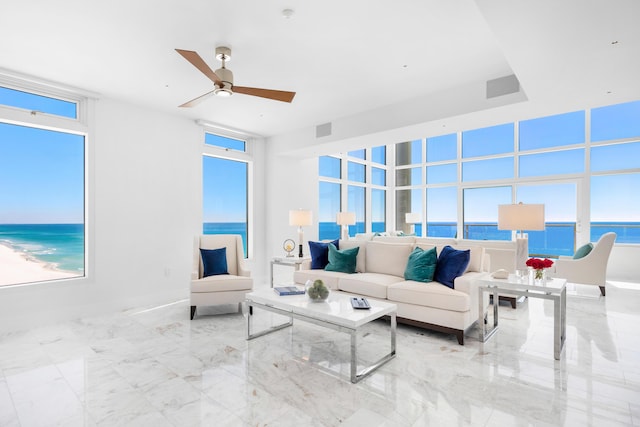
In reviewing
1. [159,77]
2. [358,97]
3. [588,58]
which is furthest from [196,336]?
[588,58]

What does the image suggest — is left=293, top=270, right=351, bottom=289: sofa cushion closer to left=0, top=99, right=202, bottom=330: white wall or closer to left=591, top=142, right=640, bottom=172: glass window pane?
left=0, top=99, right=202, bottom=330: white wall

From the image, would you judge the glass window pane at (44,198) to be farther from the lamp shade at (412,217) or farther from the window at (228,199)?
the lamp shade at (412,217)

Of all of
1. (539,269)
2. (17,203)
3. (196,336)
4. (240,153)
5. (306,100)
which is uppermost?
(306,100)

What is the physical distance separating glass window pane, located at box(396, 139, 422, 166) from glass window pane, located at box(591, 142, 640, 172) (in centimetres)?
405

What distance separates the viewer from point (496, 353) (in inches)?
118

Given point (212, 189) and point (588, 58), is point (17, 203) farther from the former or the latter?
point (588, 58)

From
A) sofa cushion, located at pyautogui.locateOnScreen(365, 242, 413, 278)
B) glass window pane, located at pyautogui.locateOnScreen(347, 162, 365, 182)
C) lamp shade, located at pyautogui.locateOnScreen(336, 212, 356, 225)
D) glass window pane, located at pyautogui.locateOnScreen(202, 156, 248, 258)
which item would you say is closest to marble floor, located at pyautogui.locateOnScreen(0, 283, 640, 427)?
sofa cushion, located at pyautogui.locateOnScreen(365, 242, 413, 278)

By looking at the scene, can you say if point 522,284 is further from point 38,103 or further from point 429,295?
point 38,103

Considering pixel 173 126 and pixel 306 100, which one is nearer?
pixel 306 100

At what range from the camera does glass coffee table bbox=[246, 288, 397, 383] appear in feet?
8.32

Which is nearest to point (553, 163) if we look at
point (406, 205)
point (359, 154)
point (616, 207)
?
point (616, 207)

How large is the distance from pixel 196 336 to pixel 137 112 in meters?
3.36

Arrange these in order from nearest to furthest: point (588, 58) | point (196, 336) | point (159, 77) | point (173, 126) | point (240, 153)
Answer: point (588, 58) → point (196, 336) → point (159, 77) → point (173, 126) → point (240, 153)

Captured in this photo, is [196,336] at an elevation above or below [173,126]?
below
